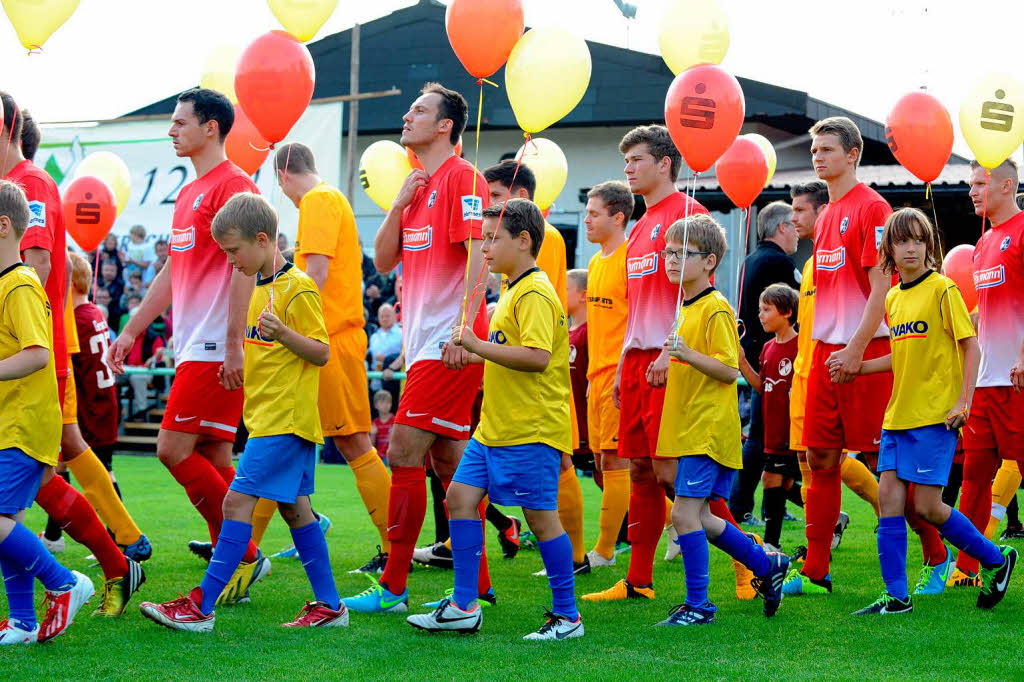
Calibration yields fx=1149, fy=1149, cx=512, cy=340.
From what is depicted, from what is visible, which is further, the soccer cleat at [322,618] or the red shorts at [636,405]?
the red shorts at [636,405]

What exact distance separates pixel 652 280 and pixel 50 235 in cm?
292

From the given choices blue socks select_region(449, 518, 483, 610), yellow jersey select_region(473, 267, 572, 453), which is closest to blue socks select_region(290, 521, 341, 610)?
blue socks select_region(449, 518, 483, 610)

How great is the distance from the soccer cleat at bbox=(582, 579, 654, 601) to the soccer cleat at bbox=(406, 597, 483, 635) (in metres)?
1.07

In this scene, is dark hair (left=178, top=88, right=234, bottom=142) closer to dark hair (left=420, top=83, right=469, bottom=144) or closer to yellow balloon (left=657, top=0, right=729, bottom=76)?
dark hair (left=420, top=83, right=469, bottom=144)

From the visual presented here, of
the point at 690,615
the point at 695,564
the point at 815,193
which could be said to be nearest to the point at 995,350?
the point at 815,193

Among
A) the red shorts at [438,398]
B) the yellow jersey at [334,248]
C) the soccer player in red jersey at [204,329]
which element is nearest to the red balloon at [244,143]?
the yellow jersey at [334,248]

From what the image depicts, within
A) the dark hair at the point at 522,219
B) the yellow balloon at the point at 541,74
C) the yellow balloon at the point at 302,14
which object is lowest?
the dark hair at the point at 522,219

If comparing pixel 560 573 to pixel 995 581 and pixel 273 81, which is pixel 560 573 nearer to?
pixel 995 581

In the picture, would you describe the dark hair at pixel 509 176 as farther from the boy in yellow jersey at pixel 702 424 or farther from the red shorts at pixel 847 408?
the red shorts at pixel 847 408

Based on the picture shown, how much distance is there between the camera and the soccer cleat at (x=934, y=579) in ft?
18.4

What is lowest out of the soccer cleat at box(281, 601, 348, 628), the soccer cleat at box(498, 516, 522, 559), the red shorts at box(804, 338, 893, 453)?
the soccer cleat at box(498, 516, 522, 559)

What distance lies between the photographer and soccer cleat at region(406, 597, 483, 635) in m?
4.66

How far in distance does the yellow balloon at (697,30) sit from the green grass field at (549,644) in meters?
2.81

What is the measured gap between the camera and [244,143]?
695 centimetres
